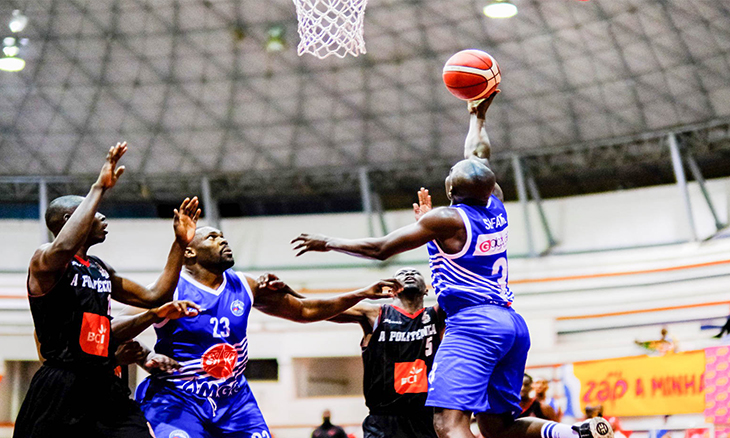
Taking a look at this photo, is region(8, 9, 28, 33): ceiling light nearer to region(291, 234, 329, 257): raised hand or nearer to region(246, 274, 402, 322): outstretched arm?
region(246, 274, 402, 322): outstretched arm

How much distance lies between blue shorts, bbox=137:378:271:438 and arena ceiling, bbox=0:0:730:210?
20.3 meters

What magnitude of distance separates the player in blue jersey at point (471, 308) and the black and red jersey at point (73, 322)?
1.59 meters

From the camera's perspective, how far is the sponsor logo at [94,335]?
579 centimetres

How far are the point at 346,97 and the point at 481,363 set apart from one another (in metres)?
21.3


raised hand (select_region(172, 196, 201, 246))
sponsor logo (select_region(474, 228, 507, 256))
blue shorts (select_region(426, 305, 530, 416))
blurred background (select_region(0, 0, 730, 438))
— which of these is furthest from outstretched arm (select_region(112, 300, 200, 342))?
blurred background (select_region(0, 0, 730, 438))

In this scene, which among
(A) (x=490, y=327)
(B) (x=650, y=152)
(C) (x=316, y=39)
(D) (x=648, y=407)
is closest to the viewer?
(A) (x=490, y=327)

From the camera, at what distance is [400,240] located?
6.23 metres

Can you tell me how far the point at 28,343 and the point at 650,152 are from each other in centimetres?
1989

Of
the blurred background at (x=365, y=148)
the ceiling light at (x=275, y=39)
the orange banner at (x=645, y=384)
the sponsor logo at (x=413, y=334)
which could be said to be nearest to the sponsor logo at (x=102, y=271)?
the sponsor logo at (x=413, y=334)

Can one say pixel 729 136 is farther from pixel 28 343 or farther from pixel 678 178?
pixel 28 343

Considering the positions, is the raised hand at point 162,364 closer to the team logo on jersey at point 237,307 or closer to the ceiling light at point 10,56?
the team logo on jersey at point 237,307

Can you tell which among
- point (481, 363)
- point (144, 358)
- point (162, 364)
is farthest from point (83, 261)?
point (481, 363)

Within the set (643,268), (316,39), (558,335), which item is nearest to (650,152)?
(643,268)

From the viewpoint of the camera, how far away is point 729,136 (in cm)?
2411
